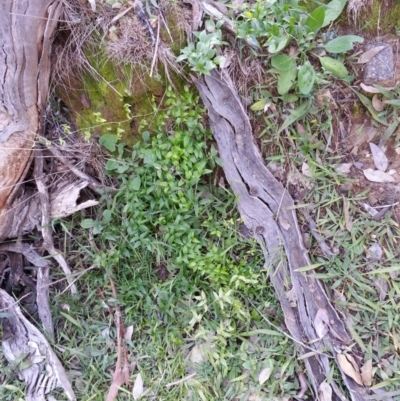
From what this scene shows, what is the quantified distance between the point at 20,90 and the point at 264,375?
6.52 ft

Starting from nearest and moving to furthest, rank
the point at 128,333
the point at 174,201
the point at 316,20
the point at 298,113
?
the point at 316,20
the point at 298,113
the point at 174,201
the point at 128,333

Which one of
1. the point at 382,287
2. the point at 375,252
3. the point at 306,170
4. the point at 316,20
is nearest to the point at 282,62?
the point at 316,20

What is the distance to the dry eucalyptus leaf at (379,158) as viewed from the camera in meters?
2.12

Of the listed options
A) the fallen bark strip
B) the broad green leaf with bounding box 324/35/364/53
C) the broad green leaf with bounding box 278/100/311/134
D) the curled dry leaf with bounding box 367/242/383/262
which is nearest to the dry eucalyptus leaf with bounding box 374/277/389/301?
the curled dry leaf with bounding box 367/242/383/262

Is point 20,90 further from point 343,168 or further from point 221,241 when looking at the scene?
point 343,168

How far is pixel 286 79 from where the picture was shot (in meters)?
2.02

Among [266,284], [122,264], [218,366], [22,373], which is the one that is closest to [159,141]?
[122,264]

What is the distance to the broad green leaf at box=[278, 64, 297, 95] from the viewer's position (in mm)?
2008

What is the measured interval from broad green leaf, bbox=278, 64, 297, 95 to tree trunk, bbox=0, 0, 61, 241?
1.21m

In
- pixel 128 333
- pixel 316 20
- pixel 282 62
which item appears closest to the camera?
pixel 316 20

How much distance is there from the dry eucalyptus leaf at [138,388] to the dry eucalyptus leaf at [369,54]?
2118 millimetres

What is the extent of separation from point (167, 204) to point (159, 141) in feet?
1.17

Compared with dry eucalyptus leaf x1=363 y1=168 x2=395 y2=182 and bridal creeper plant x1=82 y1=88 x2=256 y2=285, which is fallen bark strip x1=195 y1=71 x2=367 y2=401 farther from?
dry eucalyptus leaf x1=363 y1=168 x2=395 y2=182

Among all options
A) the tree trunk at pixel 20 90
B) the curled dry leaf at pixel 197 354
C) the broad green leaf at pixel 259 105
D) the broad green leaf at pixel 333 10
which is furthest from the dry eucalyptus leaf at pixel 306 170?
the tree trunk at pixel 20 90
